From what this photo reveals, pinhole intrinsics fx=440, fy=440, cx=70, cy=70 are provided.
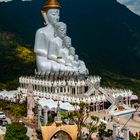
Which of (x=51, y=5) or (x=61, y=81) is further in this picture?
(x=51, y=5)

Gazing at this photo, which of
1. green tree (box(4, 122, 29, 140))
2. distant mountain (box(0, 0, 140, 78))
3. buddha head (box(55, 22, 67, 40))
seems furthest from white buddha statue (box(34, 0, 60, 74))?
distant mountain (box(0, 0, 140, 78))

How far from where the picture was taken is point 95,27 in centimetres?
16375

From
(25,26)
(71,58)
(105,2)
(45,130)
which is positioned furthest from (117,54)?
(45,130)

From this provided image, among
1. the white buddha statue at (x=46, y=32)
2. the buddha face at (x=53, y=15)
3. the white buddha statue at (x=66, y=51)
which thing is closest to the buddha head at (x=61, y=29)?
the white buddha statue at (x=66, y=51)

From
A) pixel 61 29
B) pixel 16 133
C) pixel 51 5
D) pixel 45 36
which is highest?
pixel 51 5

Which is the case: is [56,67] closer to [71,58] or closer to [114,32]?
[71,58]

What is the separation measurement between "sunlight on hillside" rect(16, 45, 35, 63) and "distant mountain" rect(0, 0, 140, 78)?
64.4 ft

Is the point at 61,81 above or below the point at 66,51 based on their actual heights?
below

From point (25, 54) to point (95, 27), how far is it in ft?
233

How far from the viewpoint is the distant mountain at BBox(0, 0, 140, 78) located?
436 feet

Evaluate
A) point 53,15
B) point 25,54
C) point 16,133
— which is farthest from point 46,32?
point 25,54

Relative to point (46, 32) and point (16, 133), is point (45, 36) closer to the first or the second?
point (46, 32)

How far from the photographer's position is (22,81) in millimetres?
51188

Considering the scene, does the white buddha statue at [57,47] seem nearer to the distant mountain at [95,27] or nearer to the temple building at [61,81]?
the temple building at [61,81]
